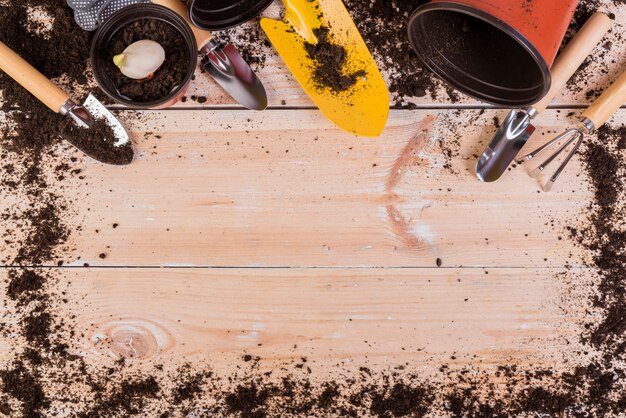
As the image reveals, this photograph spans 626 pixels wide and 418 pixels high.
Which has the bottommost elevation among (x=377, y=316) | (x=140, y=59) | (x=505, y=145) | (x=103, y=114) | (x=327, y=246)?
(x=377, y=316)

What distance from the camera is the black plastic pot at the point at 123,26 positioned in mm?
916

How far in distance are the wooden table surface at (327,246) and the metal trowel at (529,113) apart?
31 mm

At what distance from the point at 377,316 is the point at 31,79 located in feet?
2.52

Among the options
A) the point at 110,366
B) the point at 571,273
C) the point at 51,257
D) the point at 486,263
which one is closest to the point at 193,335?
the point at 110,366

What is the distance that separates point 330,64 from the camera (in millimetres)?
973

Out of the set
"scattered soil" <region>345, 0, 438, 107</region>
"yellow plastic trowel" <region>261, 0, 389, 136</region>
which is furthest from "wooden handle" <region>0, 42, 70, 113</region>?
"scattered soil" <region>345, 0, 438, 107</region>

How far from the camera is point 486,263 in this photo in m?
1.02

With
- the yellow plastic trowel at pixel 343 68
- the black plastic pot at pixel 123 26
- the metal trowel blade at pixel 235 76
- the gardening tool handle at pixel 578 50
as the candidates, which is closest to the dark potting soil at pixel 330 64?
the yellow plastic trowel at pixel 343 68

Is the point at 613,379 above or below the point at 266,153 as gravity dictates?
below

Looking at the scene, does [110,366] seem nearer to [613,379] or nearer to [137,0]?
[137,0]

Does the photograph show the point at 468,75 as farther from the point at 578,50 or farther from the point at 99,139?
the point at 99,139

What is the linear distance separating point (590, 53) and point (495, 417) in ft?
2.38

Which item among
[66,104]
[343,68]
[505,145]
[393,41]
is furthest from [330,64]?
[66,104]

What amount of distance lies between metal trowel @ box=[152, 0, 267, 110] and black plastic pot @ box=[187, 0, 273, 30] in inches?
1.1
